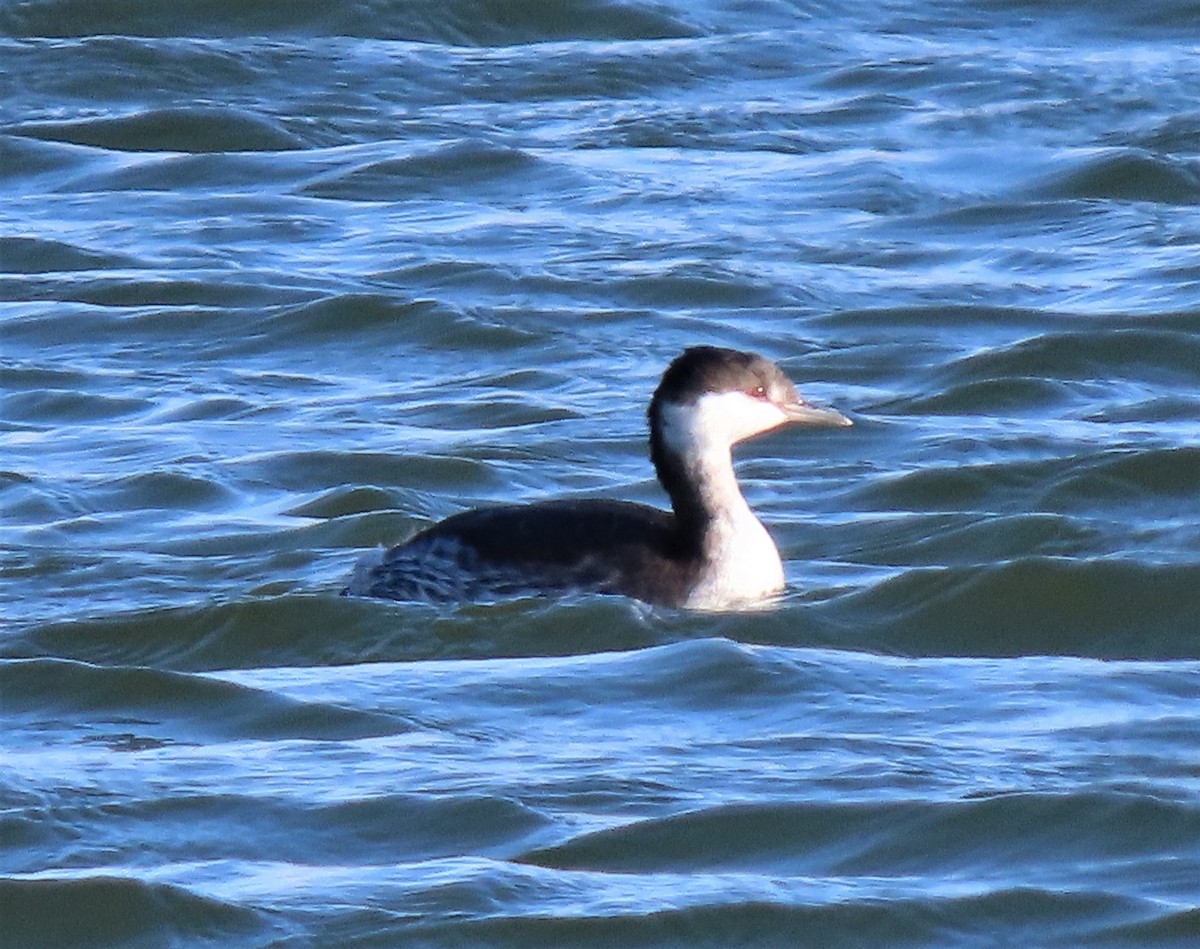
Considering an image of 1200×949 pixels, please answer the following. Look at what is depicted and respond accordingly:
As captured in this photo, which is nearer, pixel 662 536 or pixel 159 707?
pixel 159 707

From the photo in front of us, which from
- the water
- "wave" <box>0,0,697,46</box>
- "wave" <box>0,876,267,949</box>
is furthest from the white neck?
"wave" <box>0,0,697,46</box>

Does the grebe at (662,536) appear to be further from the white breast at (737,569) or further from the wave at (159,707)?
the wave at (159,707)

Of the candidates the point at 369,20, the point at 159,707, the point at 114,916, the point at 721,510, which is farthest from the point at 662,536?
the point at 369,20

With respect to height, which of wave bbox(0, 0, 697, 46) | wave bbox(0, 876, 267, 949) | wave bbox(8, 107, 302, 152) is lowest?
wave bbox(0, 876, 267, 949)

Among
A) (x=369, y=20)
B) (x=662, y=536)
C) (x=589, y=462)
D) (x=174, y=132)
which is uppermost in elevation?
(x=369, y=20)

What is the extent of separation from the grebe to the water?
0.42ft

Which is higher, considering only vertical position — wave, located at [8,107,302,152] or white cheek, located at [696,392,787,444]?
wave, located at [8,107,302,152]

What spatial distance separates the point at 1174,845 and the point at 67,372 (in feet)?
24.0

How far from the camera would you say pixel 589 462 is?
13.0m

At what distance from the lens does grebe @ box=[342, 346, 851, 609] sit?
1052cm

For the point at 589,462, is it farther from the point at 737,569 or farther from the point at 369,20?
the point at 369,20

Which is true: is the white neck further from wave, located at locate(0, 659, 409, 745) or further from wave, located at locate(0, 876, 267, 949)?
wave, located at locate(0, 876, 267, 949)

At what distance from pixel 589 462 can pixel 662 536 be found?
7.46 ft

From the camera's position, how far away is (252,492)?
12.5 m
